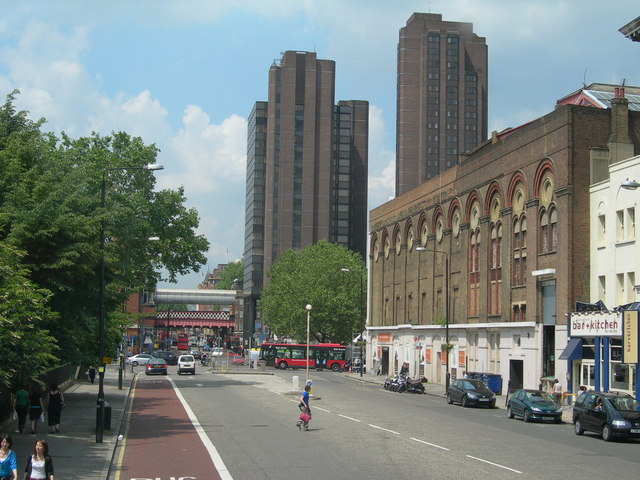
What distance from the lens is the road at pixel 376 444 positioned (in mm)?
18859

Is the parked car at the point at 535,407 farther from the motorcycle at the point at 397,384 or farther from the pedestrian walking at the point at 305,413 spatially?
the motorcycle at the point at 397,384

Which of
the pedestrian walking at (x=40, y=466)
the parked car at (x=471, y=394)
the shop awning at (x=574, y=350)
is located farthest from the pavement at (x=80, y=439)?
the pedestrian walking at (x=40, y=466)

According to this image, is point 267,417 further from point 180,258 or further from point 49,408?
point 180,258

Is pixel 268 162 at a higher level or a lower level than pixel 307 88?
lower

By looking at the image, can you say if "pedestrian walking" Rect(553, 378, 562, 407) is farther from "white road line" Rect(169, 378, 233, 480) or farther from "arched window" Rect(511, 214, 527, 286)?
"white road line" Rect(169, 378, 233, 480)

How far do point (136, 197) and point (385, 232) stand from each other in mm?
31604

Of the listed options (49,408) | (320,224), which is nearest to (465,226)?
(49,408)

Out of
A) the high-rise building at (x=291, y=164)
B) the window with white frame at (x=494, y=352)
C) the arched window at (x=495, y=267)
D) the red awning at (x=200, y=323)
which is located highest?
the high-rise building at (x=291, y=164)

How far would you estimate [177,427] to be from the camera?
95.4 ft

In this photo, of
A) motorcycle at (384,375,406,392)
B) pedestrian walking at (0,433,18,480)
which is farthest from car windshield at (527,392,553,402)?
pedestrian walking at (0,433,18,480)

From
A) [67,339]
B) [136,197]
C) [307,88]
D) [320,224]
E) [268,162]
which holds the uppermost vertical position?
[307,88]

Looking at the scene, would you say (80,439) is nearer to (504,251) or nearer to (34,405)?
(34,405)

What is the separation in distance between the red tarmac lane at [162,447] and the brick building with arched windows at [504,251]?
21.5 metres

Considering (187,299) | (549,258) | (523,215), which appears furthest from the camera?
(187,299)
